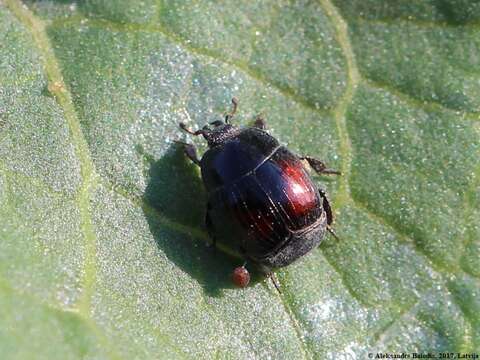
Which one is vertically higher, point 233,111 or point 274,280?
point 233,111

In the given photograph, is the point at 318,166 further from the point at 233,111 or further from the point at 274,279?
the point at 274,279

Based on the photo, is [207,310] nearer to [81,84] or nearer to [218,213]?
[218,213]

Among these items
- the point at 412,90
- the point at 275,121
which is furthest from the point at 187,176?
the point at 412,90

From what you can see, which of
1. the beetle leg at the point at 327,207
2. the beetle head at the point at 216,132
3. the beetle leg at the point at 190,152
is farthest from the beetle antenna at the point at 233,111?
the beetle leg at the point at 327,207

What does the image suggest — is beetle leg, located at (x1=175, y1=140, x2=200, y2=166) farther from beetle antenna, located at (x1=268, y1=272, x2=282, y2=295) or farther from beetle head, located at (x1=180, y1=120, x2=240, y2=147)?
beetle antenna, located at (x1=268, y1=272, x2=282, y2=295)

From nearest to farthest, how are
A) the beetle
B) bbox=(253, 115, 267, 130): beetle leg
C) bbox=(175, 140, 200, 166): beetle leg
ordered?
1. the beetle
2. bbox=(175, 140, 200, 166): beetle leg
3. bbox=(253, 115, 267, 130): beetle leg

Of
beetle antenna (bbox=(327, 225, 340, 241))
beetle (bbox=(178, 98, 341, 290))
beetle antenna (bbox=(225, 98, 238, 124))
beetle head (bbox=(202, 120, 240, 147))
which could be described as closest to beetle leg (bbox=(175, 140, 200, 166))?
beetle (bbox=(178, 98, 341, 290))

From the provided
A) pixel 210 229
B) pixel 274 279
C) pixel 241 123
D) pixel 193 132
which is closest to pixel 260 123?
pixel 241 123
